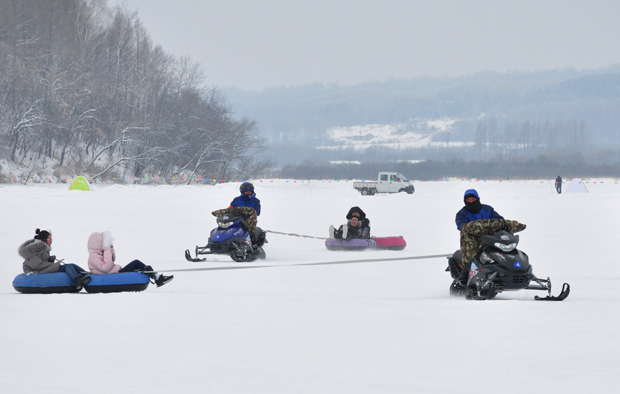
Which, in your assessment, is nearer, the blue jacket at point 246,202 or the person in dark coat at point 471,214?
the person in dark coat at point 471,214

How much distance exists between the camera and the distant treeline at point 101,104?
56.7m

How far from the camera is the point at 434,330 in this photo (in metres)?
7.60

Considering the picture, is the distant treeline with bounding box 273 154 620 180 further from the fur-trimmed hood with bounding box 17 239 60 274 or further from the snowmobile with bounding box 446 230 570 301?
the fur-trimmed hood with bounding box 17 239 60 274

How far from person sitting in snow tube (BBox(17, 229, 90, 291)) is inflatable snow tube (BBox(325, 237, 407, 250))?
842cm

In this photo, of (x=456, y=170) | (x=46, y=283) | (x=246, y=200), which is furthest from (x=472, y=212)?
(x=456, y=170)

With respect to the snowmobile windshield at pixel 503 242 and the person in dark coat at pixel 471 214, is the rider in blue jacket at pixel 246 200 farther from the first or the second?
the snowmobile windshield at pixel 503 242

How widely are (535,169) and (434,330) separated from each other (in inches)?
4894

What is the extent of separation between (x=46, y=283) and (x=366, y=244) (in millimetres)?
8983

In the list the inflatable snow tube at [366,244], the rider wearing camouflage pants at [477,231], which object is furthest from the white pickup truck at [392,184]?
the rider wearing camouflage pants at [477,231]

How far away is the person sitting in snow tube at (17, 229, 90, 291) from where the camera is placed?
9562mm

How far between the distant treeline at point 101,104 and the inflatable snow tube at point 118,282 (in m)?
45.6

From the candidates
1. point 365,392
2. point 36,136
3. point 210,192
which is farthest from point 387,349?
point 36,136

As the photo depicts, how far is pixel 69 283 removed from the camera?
32.1 feet

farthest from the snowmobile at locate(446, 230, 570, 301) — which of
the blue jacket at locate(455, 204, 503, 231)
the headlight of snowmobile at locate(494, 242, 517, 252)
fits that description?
the blue jacket at locate(455, 204, 503, 231)
